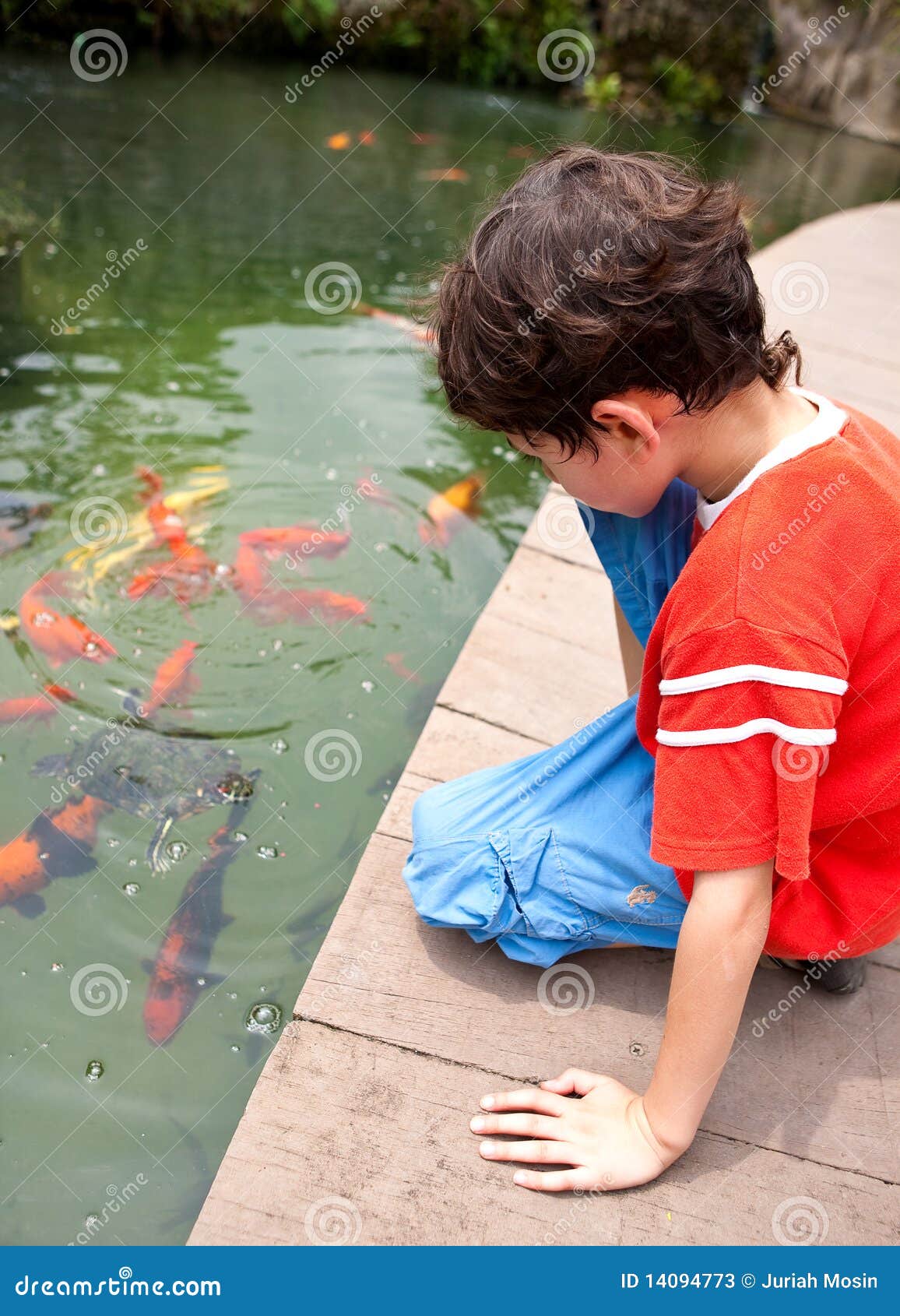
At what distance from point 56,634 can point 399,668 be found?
1.07m

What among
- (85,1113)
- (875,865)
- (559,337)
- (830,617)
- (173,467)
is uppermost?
(559,337)

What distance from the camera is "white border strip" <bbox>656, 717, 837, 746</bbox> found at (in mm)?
Answer: 1320

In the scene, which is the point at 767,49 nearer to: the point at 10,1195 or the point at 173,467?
the point at 173,467

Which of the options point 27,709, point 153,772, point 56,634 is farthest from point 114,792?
point 56,634

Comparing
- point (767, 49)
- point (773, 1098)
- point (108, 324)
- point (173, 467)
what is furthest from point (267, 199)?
point (767, 49)

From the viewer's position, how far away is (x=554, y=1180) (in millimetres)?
1601

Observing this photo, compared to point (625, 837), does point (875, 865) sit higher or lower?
higher

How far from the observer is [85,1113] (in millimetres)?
2080

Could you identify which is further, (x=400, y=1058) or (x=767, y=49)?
(x=767, y=49)

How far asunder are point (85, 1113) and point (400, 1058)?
0.76 m

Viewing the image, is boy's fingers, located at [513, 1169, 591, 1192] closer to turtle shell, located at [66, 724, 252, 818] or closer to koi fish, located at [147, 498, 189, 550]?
turtle shell, located at [66, 724, 252, 818]

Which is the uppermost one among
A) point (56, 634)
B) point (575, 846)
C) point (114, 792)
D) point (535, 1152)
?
point (575, 846)

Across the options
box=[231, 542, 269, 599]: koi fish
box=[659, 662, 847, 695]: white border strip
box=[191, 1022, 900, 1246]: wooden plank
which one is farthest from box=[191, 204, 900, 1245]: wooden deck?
box=[231, 542, 269, 599]: koi fish

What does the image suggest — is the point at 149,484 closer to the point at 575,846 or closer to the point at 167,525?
the point at 167,525
